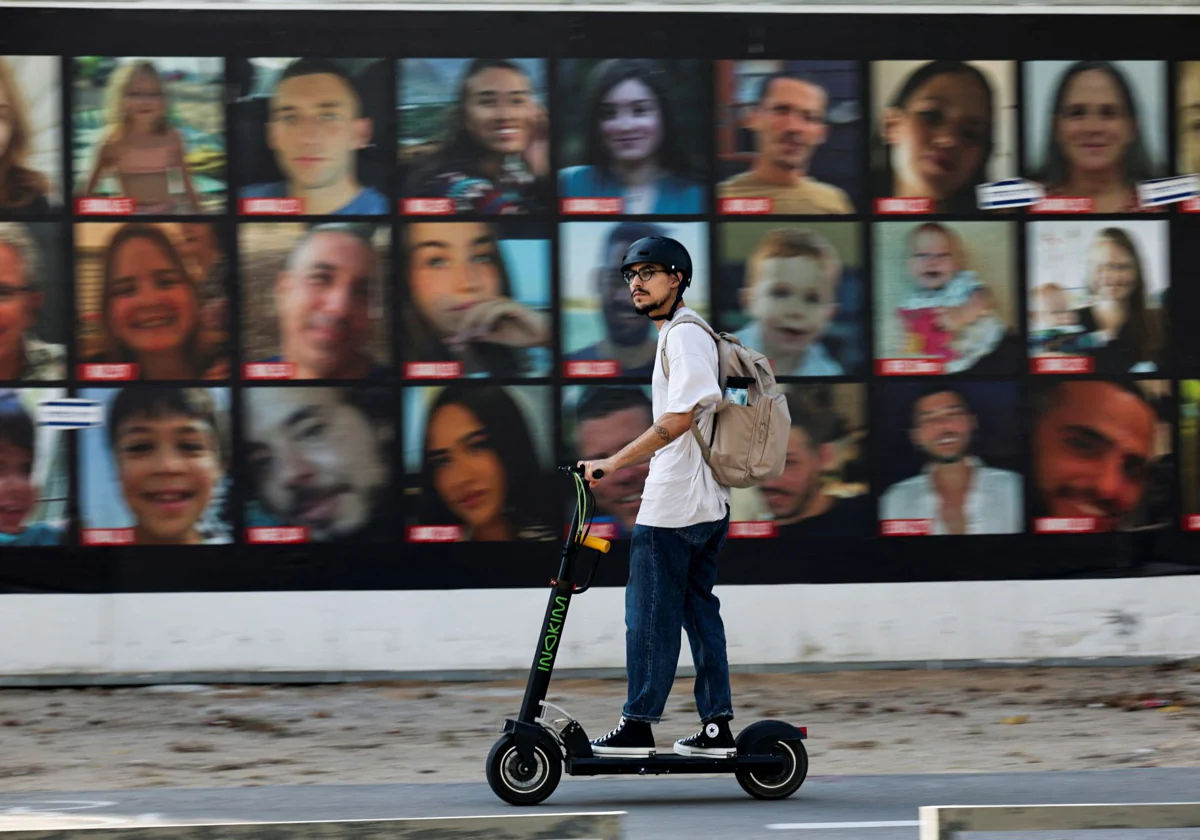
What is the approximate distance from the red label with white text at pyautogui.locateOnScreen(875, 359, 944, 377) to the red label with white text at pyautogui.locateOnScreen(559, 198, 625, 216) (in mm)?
1668

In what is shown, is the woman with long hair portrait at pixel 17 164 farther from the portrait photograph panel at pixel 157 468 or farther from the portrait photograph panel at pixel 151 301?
the portrait photograph panel at pixel 157 468

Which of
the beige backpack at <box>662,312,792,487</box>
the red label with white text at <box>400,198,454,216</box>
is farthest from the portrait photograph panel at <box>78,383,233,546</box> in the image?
the beige backpack at <box>662,312,792,487</box>

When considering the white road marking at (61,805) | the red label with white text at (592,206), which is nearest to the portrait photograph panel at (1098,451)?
the red label with white text at (592,206)

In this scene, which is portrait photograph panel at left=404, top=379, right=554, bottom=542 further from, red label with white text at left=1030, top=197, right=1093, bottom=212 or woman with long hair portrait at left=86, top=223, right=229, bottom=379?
red label with white text at left=1030, top=197, right=1093, bottom=212

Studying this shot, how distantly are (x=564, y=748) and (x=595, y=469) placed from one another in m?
1.01

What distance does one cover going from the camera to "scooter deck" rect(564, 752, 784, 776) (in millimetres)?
6234

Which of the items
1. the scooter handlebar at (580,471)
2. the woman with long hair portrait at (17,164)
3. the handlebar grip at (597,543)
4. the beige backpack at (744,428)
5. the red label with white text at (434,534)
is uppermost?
the woman with long hair portrait at (17,164)

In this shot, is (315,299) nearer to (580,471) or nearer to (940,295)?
(940,295)

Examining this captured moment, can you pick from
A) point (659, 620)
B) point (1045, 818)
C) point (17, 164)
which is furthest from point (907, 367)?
point (1045, 818)

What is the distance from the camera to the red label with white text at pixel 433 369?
31.3ft

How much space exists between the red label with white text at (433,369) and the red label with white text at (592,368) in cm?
59

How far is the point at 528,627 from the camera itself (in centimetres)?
953

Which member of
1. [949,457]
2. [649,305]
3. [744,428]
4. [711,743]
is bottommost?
[711,743]

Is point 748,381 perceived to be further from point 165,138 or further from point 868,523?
point 165,138
